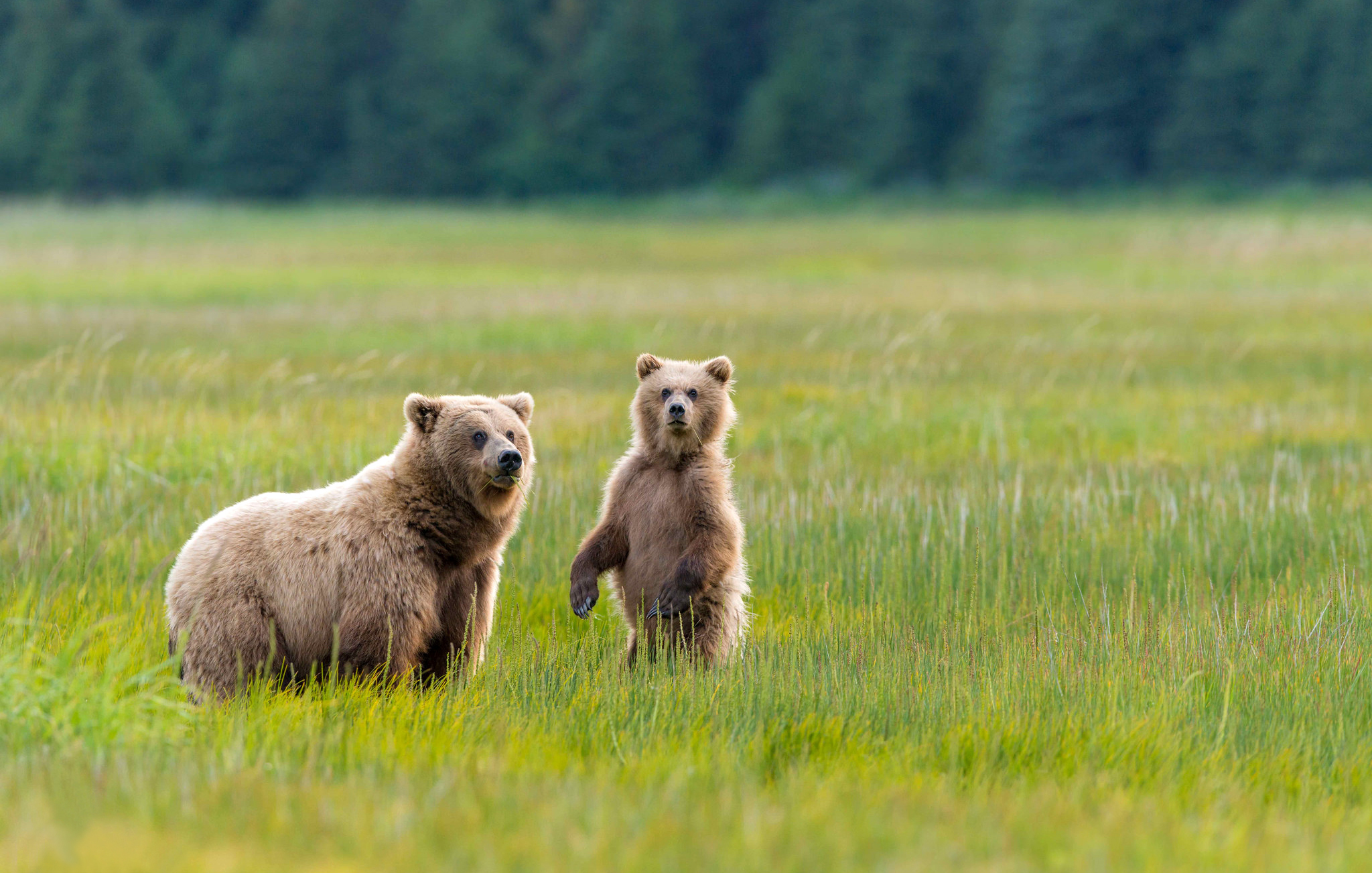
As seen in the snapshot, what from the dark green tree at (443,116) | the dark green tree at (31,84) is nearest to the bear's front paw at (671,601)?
the dark green tree at (443,116)

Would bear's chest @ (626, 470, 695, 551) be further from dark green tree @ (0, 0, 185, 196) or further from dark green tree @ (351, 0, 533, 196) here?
dark green tree @ (0, 0, 185, 196)

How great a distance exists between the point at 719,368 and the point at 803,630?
1162 millimetres

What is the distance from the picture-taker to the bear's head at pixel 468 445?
5.30 meters

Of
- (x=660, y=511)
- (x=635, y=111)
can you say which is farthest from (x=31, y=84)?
(x=660, y=511)

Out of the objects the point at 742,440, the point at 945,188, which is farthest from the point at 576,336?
the point at 945,188

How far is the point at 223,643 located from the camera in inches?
196

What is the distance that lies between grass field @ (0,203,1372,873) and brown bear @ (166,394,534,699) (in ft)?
0.75

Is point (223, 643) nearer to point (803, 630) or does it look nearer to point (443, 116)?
point (803, 630)

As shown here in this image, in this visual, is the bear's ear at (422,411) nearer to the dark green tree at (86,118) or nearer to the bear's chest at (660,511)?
the bear's chest at (660,511)

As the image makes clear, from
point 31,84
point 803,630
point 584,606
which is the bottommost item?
point 803,630

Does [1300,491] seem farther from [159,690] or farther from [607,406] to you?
[159,690]

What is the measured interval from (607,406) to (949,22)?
69669mm

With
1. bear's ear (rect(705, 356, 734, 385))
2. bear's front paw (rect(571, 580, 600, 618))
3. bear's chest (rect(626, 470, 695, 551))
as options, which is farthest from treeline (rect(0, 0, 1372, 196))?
bear's front paw (rect(571, 580, 600, 618))

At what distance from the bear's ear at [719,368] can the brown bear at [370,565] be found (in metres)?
0.95
